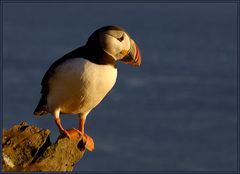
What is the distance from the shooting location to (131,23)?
3388 inches

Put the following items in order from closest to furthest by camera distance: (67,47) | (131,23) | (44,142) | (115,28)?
(44,142), (115,28), (67,47), (131,23)

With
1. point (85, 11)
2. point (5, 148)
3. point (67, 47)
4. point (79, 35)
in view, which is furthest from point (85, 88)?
point (85, 11)

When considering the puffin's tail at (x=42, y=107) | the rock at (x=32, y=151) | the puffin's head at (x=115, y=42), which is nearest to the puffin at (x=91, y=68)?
the puffin's head at (x=115, y=42)

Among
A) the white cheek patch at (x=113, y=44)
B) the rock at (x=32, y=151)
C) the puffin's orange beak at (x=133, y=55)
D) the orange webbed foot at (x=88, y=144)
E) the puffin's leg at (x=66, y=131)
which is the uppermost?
the white cheek patch at (x=113, y=44)

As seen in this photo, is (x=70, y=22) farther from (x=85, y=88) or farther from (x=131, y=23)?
(x=85, y=88)

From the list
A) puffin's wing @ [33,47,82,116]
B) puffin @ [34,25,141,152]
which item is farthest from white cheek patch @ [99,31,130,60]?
puffin's wing @ [33,47,82,116]

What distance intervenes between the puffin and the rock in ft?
2.35

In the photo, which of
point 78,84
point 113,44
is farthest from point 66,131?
point 113,44

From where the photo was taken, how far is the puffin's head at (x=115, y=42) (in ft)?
32.0

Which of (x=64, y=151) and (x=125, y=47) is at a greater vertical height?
(x=125, y=47)

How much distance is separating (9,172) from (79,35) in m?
63.3

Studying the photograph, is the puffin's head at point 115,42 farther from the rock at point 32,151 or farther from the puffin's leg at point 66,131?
the rock at point 32,151

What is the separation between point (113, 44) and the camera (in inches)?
384

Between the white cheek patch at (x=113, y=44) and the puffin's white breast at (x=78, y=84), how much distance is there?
18 cm
